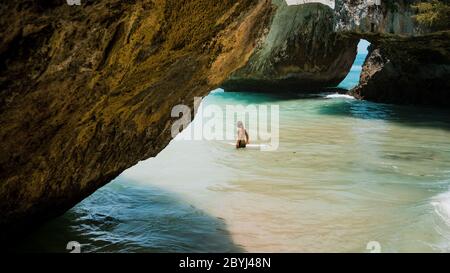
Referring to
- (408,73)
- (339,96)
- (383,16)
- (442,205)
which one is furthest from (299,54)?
(442,205)

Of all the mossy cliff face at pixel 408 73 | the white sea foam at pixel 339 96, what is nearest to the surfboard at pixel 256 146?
the mossy cliff face at pixel 408 73

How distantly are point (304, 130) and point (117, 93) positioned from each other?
400 inches

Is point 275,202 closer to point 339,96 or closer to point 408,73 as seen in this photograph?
point 408,73

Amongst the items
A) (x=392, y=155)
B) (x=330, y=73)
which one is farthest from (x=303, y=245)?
(x=330, y=73)

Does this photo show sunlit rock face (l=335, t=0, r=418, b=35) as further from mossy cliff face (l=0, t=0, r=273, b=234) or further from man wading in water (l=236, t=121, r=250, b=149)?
mossy cliff face (l=0, t=0, r=273, b=234)

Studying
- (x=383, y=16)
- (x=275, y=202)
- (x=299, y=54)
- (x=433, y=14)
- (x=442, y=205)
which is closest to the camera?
(x=442, y=205)

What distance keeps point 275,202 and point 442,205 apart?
2.13 m

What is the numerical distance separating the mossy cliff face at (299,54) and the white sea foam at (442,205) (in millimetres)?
13700

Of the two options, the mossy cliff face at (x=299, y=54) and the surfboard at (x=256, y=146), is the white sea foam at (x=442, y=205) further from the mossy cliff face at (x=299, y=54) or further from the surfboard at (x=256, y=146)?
the mossy cliff face at (x=299, y=54)

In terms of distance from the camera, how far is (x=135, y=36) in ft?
9.39

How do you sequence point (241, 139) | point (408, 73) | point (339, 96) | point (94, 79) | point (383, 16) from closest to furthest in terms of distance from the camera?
point (94, 79)
point (241, 139)
point (383, 16)
point (408, 73)
point (339, 96)

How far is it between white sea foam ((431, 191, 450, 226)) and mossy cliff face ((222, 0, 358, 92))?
13700 millimetres

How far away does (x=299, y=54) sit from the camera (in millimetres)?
21812

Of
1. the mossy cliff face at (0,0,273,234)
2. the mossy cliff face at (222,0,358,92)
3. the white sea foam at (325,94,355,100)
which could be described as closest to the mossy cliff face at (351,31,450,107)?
the white sea foam at (325,94,355,100)
